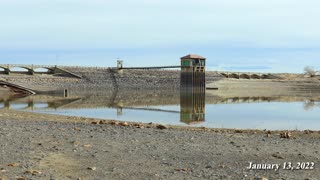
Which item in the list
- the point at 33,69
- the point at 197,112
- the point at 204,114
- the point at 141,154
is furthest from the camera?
the point at 33,69

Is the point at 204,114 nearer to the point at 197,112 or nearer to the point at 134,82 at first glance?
the point at 197,112

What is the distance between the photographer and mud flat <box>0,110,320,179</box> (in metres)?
8.66

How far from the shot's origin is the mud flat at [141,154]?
8664 millimetres

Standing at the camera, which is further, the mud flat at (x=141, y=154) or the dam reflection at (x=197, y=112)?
the dam reflection at (x=197, y=112)

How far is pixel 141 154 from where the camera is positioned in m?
10.7

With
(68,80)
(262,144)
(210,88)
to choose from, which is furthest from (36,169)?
(210,88)

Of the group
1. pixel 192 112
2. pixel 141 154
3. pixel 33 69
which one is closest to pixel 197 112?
pixel 192 112

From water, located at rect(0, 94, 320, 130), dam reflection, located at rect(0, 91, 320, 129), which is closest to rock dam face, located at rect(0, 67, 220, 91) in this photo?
dam reflection, located at rect(0, 91, 320, 129)

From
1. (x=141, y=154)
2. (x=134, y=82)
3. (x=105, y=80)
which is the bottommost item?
(x=141, y=154)

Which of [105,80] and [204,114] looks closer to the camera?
[204,114]

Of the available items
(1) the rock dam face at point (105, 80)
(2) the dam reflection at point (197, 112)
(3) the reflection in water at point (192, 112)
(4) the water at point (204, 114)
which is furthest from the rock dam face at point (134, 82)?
(4) the water at point (204, 114)

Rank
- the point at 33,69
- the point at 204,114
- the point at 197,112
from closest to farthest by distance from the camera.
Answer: the point at 204,114 → the point at 197,112 → the point at 33,69

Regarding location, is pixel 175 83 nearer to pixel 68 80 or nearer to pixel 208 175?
pixel 68 80

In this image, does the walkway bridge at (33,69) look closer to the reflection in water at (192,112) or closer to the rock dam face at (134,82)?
the rock dam face at (134,82)
